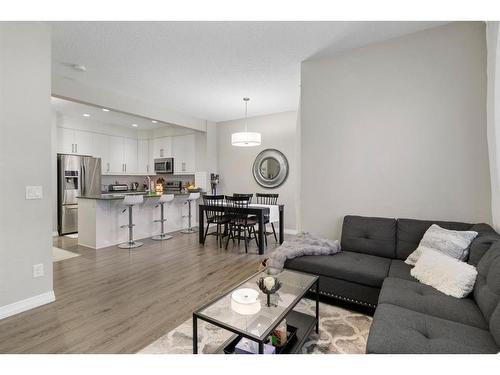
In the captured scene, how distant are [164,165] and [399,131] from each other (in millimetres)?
5753

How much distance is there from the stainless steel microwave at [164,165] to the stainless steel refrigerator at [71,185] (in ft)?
5.29

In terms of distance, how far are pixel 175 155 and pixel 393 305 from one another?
6.19m

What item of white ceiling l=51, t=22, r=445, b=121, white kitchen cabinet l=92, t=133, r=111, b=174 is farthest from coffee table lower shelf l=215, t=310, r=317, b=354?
white kitchen cabinet l=92, t=133, r=111, b=174

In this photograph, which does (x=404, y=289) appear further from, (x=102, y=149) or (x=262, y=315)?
(x=102, y=149)

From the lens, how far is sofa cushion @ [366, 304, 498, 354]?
1148mm

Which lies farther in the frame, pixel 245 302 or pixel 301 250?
pixel 301 250

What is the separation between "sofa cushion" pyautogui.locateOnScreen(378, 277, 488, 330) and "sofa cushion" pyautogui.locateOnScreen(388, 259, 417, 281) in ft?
0.47

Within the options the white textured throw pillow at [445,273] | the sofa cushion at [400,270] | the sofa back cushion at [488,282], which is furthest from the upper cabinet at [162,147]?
the sofa back cushion at [488,282]

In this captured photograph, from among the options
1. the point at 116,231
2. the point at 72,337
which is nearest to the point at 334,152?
the point at 72,337

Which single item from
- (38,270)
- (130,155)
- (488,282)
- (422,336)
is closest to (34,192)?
(38,270)

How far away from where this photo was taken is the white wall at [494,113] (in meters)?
1.99

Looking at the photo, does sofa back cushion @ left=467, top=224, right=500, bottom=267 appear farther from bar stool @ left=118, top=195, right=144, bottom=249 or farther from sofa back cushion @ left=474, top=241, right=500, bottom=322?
bar stool @ left=118, top=195, right=144, bottom=249

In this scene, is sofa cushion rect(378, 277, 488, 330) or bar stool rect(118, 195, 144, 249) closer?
sofa cushion rect(378, 277, 488, 330)

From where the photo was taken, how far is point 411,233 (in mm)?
2422
